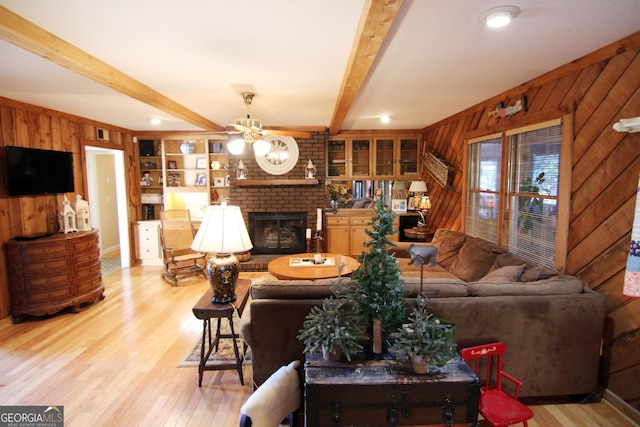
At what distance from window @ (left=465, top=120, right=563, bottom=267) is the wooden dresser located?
4.87 meters

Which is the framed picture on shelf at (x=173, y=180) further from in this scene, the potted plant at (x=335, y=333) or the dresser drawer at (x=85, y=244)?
the potted plant at (x=335, y=333)

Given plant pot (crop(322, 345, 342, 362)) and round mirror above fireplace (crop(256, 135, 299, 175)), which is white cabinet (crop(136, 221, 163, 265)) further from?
plant pot (crop(322, 345, 342, 362))

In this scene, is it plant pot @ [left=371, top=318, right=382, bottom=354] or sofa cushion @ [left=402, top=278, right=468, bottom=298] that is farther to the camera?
sofa cushion @ [left=402, top=278, right=468, bottom=298]

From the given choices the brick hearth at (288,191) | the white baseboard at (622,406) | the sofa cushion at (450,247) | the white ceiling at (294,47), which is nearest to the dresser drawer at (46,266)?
the white ceiling at (294,47)

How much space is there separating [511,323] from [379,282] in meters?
1.10

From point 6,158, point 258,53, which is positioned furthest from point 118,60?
point 6,158

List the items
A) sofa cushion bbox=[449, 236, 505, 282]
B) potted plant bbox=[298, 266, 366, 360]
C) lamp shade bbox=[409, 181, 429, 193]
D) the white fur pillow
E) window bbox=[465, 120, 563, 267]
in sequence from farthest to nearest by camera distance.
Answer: lamp shade bbox=[409, 181, 429, 193], sofa cushion bbox=[449, 236, 505, 282], window bbox=[465, 120, 563, 267], potted plant bbox=[298, 266, 366, 360], the white fur pillow

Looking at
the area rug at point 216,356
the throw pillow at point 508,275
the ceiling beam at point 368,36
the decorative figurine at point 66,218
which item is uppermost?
the ceiling beam at point 368,36

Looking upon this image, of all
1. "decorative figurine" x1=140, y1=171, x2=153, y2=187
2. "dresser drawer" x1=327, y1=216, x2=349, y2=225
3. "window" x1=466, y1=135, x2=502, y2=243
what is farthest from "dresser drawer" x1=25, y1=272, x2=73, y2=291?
"window" x1=466, y1=135, x2=502, y2=243

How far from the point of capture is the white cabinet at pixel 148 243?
19.3ft

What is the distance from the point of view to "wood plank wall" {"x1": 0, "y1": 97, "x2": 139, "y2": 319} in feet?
11.8

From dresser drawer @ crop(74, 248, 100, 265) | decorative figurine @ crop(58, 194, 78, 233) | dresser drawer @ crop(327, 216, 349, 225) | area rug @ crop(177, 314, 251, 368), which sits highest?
decorative figurine @ crop(58, 194, 78, 233)

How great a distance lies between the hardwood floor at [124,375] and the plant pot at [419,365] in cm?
110

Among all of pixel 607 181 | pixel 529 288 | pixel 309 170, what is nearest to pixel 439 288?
pixel 529 288
